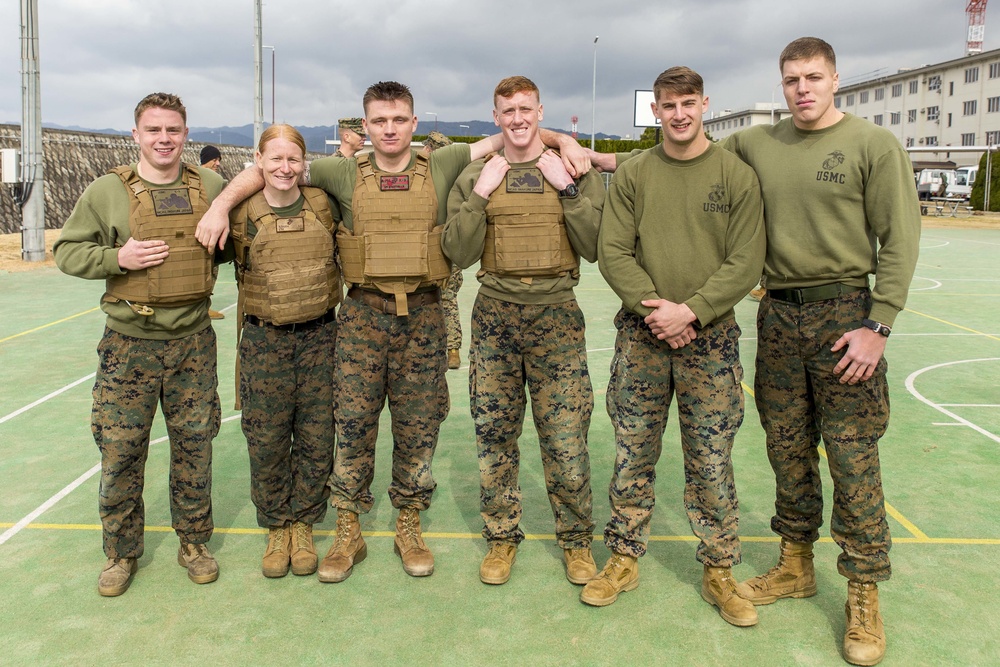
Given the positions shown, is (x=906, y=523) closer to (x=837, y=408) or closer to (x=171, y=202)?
(x=837, y=408)

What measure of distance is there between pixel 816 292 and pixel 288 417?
242 centimetres

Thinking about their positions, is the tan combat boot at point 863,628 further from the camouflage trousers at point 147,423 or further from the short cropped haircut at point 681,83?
the camouflage trousers at point 147,423

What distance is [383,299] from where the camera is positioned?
3682mm

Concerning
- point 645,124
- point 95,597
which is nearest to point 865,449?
point 95,597

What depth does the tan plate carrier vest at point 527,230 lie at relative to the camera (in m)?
3.52

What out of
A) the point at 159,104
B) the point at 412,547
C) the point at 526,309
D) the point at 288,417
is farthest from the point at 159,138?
the point at 412,547

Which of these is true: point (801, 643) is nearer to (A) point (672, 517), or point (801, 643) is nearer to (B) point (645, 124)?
(A) point (672, 517)

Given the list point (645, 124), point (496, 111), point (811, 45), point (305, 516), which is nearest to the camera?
point (811, 45)

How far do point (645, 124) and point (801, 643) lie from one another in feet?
173

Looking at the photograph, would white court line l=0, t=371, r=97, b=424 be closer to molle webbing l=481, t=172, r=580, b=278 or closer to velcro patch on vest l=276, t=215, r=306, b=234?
velcro patch on vest l=276, t=215, r=306, b=234

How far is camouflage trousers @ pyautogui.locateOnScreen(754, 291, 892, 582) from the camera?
10.4 feet

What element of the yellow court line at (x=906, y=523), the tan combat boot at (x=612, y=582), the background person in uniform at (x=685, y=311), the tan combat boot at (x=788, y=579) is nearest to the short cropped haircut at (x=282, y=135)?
the background person in uniform at (x=685, y=311)

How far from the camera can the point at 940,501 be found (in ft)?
15.3

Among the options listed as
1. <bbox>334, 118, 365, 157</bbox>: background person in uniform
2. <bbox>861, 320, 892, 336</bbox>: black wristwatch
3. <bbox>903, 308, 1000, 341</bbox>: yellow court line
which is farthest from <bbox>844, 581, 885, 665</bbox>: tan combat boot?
<bbox>903, 308, 1000, 341</bbox>: yellow court line
